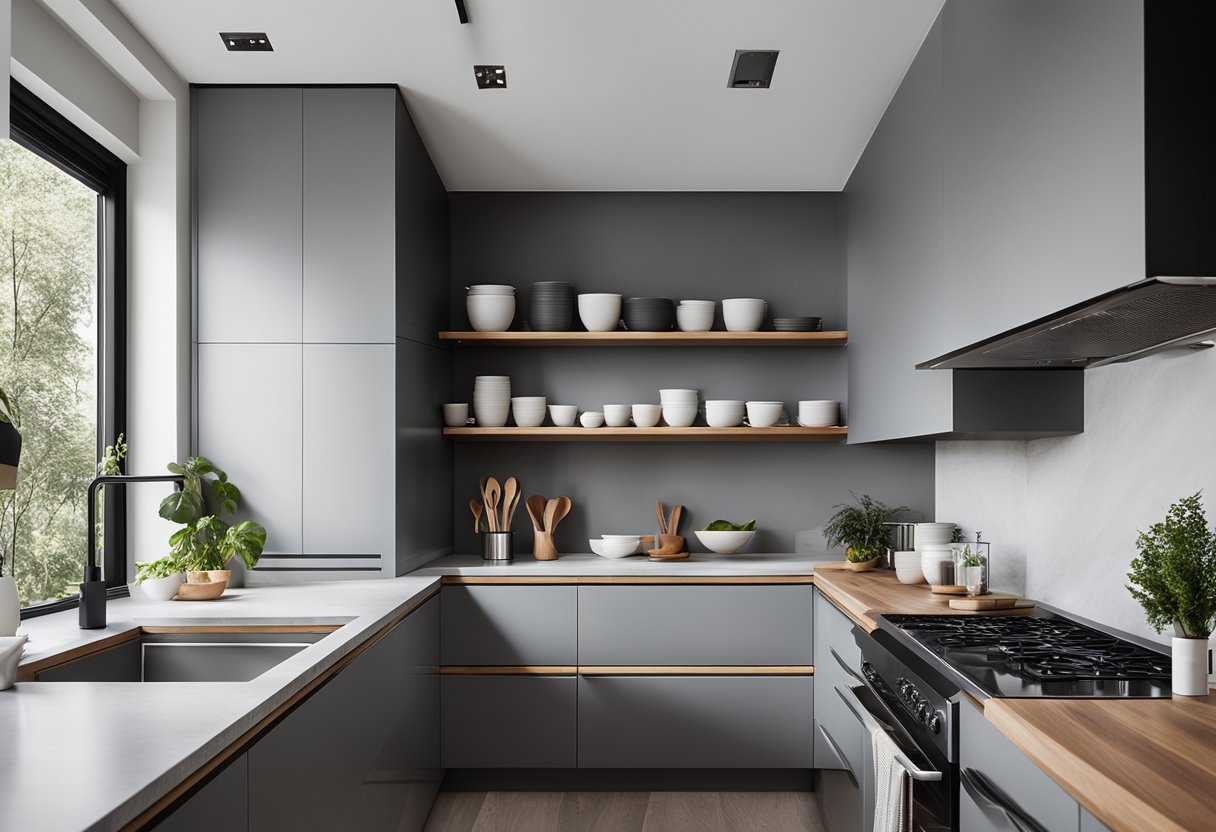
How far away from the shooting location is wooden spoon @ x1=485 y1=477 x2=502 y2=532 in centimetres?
399

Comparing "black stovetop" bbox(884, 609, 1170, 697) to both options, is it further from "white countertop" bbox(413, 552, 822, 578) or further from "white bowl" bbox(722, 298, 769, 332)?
"white bowl" bbox(722, 298, 769, 332)

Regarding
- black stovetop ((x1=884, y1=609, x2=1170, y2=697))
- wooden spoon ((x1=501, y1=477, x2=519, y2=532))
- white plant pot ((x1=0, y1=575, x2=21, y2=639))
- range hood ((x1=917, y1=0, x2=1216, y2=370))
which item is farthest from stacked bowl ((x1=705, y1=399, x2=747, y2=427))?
white plant pot ((x1=0, y1=575, x2=21, y2=639))

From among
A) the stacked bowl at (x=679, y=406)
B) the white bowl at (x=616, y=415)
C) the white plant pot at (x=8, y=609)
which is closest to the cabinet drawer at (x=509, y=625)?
the white bowl at (x=616, y=415)

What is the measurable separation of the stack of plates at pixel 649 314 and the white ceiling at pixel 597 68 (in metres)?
0.56

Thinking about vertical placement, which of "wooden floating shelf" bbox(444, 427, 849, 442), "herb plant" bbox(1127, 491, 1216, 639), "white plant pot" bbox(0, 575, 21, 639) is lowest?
"white plant pot" bbox(0, 575, 21, 639)

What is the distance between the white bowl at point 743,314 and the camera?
3.98m

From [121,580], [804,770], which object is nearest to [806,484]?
[804,770]

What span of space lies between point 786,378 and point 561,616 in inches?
60.5

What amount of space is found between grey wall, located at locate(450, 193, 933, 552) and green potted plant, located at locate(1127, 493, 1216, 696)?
2.54m

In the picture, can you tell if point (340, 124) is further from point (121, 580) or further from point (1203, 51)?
point (1203, 51)

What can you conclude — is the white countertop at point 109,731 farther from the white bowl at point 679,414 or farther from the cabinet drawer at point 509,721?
the white bowl at point 679,414

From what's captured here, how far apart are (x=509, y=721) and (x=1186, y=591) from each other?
252cm

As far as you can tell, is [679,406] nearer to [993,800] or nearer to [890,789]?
[890,789]

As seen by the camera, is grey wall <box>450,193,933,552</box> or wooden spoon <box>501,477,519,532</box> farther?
grey wall <box>450,193,933,552</box>
